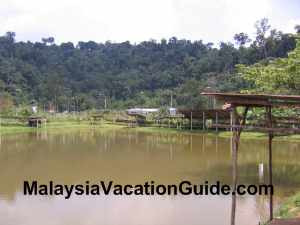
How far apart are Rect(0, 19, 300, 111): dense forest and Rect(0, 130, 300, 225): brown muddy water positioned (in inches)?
712

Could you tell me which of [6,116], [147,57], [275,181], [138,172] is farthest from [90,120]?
[147,57]

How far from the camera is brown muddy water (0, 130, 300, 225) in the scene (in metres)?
11.6

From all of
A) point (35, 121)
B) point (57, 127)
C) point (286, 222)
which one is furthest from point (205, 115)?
point (286, 222)

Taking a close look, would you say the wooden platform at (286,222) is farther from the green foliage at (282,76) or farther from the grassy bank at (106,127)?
the grassy bank at (106,127)

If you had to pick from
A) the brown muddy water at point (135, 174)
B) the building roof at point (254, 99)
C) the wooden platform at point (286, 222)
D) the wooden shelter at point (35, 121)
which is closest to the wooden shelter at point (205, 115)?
the brown muddy water at point (135, 174)

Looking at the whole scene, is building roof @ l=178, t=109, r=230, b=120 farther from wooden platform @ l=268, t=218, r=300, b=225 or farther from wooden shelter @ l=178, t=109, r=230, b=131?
wooden platform @ l=268, t=218, r=300, b=225

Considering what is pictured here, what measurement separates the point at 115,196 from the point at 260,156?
36.1 ft

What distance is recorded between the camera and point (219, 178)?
54.6ft

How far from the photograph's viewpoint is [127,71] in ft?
272

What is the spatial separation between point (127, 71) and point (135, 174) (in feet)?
217

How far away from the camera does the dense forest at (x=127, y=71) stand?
5519 centimetres

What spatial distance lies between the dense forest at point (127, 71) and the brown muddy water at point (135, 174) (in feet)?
59.3

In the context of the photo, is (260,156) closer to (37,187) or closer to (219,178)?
(219,178)

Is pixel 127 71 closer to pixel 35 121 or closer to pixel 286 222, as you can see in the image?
pixel 35 121
